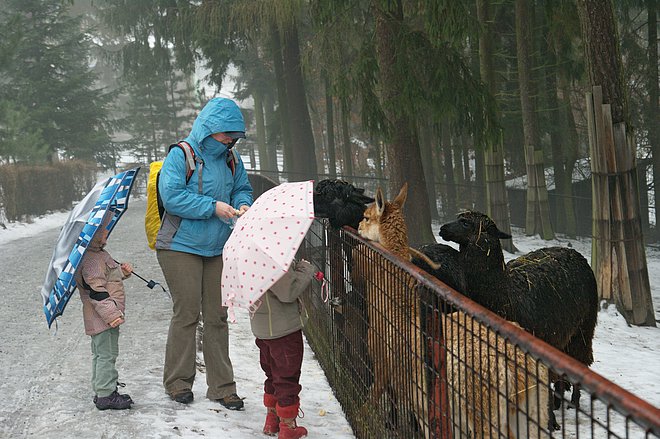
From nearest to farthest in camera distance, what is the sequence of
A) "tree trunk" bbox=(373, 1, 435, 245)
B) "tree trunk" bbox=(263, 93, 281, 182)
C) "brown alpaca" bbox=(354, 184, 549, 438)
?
1. "brown alpaca" bbox=(354, 184, 549, 438)
2. "tree trunk" bbox=(373, 1, 435, 245)
3. "tree trunk" bbox=(263, 93, 281, 182)

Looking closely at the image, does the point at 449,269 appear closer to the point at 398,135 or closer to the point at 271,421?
the point at 271,421

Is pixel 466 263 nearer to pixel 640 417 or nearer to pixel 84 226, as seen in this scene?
pixel 84 226

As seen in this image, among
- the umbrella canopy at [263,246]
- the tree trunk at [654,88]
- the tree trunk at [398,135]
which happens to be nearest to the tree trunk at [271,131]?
the tree trunk at [654,88]

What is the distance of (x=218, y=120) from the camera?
521cm

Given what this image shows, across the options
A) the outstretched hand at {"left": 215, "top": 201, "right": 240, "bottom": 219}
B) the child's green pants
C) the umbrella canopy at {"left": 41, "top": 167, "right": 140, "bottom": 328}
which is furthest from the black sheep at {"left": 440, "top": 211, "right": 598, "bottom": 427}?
the child's green pants

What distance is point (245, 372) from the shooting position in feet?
22.4

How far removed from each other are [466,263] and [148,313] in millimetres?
5169

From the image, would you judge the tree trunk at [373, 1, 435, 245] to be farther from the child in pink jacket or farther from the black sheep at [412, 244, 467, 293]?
the child in pink jacket

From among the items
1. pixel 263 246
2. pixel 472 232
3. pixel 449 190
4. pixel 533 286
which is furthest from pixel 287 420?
pixel 449 190

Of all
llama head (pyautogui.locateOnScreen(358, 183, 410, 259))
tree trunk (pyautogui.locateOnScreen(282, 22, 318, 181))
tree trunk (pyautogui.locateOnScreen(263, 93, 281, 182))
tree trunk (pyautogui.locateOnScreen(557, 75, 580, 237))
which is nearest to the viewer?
llama head (pyautogui.locateOnScreen(358, 183, 410, 259))

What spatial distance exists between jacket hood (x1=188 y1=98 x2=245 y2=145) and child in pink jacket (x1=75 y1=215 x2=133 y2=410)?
0.88m

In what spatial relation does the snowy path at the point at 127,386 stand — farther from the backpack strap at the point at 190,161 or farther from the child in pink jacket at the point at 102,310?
the backpack strap at the point at 190,161

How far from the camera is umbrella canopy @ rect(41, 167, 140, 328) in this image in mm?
5004

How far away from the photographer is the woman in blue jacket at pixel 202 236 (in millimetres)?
5191
